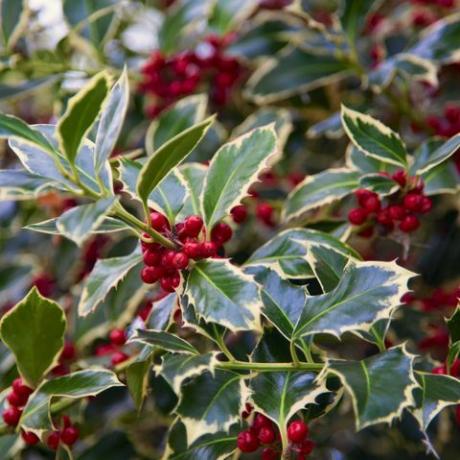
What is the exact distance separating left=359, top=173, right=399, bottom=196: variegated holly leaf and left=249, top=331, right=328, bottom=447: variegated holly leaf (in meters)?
0.22

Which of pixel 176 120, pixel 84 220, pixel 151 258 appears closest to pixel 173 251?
pixel 151 258

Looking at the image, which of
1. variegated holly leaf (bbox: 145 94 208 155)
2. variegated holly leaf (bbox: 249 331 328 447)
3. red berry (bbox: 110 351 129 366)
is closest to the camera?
variegated holly leaf (bbox: 249 331 328 447)

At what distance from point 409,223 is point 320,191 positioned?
127 mm

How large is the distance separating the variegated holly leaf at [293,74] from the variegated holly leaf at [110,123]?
23.0 inches

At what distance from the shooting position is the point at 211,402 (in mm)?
800

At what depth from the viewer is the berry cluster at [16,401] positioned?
2.91 feet

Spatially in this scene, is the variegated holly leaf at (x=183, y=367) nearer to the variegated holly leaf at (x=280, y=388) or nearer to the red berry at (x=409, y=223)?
the variegated holly leaf at (x=280, y=388)

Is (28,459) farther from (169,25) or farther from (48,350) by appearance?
(169,25)

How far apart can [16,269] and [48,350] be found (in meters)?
0.46

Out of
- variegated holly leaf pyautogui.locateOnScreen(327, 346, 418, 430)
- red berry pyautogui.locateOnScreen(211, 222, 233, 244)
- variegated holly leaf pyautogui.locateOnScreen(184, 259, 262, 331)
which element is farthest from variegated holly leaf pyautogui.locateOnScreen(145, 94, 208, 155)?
variegated holly leaf pyautogui.locateOnScreen(327, 346, 418, 430)

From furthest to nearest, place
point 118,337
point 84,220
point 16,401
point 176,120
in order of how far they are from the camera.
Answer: point 176,120, point 118,337, point 16,401, point 84,220

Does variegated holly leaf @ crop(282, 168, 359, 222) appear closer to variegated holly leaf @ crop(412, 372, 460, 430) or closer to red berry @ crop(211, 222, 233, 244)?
red berry @ crop(211, 222, 233, 244)

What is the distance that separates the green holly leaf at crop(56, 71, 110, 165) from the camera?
723 millimetres

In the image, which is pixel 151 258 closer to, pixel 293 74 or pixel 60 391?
pixel 60 391
